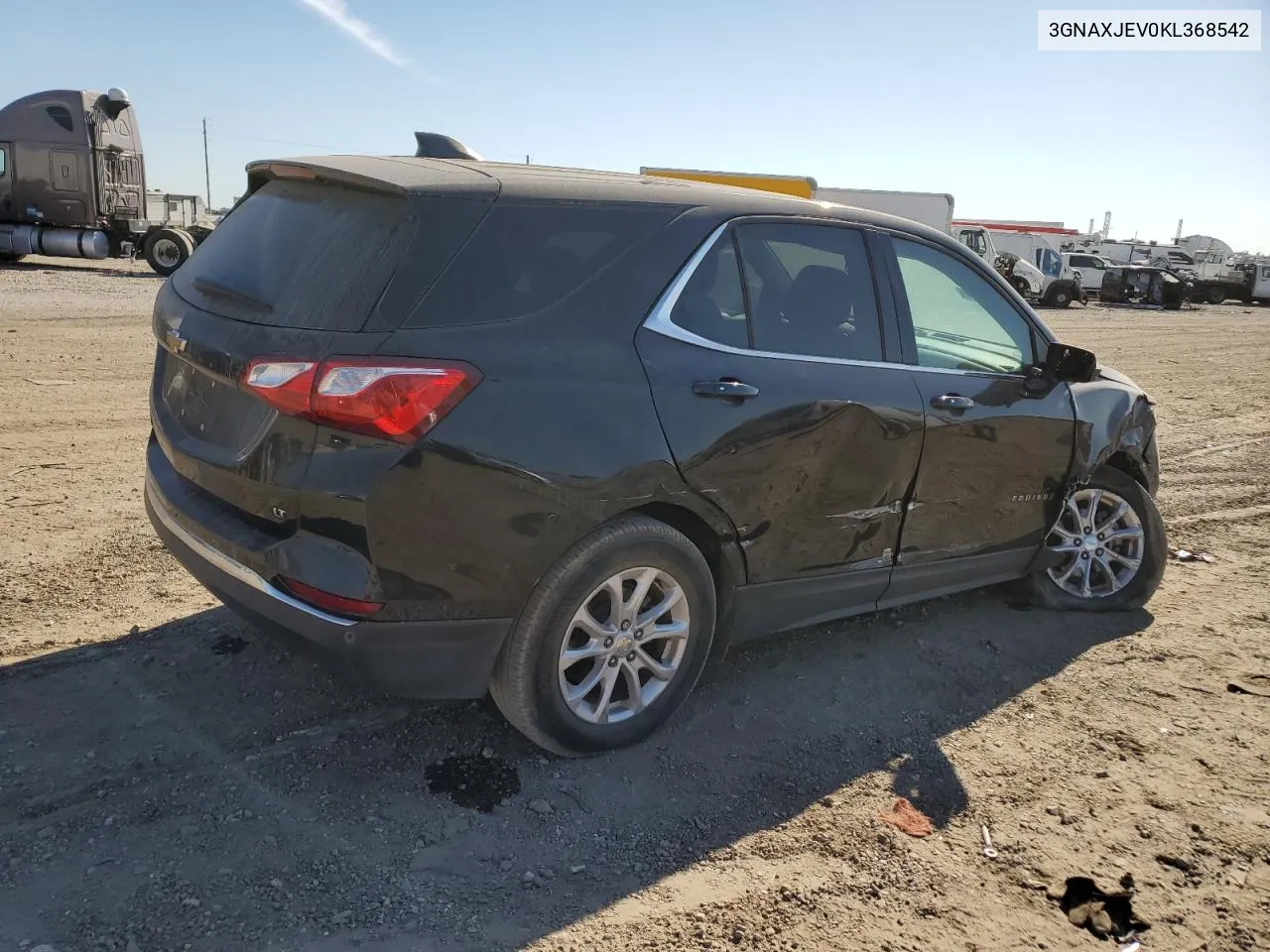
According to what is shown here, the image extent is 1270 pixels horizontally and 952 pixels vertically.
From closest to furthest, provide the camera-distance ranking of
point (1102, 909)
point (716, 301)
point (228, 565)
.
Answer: point (1102, 909) → point (228, 565) → point (716, 301)

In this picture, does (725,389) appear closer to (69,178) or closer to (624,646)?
(624,646)

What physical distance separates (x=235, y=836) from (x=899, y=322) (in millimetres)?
2945

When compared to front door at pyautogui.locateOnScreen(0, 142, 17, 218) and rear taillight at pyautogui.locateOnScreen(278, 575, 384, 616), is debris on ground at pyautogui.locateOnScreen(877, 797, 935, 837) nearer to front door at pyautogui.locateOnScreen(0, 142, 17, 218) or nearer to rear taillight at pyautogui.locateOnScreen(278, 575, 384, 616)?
rear taillight at pyautogui.locateOnScreen(278, 575, 384, 616)

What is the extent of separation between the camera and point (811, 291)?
375 cm

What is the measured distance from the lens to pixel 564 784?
323cm

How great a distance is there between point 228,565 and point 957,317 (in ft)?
9.92

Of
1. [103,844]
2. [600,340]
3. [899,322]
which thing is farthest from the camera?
[899,322]

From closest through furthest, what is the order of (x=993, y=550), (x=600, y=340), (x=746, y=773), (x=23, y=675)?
(x=600, y=340) < (x=746, y=773) < (x=23, y=675) < (x=993, y=550)

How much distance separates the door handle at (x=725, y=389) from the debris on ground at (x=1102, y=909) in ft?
5.82

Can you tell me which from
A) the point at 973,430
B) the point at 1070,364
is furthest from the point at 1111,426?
the point at 973,430

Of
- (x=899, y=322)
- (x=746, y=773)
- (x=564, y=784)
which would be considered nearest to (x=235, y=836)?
(x=564, y=784)

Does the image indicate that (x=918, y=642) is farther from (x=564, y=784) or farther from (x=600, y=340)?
(x=600, y=340)

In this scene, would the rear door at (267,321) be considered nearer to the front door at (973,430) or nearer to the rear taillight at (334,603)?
the rear taillight at (334,603)

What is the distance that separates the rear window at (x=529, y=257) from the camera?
2.87 metres
